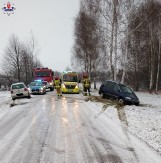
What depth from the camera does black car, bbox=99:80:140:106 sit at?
2314 centimetres

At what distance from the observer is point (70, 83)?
32.9 meters

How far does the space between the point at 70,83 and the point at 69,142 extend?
76.3 ft

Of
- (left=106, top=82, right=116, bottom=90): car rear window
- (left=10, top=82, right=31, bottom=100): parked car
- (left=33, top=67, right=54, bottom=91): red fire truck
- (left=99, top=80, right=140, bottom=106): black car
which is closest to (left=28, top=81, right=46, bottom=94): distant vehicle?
(left=10, top=82, right=31, bottom=100): parked car

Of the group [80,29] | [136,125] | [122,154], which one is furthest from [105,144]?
[80,29]

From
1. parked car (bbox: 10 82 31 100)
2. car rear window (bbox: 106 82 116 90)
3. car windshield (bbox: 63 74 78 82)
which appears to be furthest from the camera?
car windshield (bbox: 63 74 78 82)

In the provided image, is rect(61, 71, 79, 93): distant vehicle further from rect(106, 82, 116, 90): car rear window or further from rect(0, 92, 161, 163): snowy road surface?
rect(0, 92, 161, 163): snowy road surface

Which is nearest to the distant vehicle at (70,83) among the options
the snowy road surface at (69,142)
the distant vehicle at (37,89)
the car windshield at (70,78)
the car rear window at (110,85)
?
the car windshield at (70,78)

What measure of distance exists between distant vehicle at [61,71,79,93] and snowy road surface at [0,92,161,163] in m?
18.1

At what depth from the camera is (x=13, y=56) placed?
67000mm

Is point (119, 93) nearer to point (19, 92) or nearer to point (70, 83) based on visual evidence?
point (19, 92)

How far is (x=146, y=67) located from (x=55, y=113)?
3600 cm

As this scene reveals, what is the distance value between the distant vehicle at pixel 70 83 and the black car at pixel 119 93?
6728mm

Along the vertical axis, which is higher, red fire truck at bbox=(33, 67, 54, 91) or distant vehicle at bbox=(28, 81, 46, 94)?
red fire truck at bbox=(33, 67, 54, 91)

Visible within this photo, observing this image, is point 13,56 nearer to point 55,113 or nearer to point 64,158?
point 55,113
